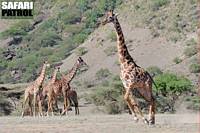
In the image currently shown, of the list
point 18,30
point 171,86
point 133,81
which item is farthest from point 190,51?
point 133,81

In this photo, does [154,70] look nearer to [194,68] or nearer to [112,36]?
[194,68]

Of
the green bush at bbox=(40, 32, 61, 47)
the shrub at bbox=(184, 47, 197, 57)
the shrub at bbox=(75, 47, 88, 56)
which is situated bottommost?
the shrub at bbox=(184, 47, 197, 57)

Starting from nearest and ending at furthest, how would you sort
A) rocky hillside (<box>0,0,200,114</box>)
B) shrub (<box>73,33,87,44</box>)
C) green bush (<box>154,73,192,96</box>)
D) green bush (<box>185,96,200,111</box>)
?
green bush (<box>185,96,200,111</box>) → green bush (<box>154,73,192,96</box>) → rocky hillside (<box>0,0,200,114</box>) → shrub (<box>73,33,87,44</box>)

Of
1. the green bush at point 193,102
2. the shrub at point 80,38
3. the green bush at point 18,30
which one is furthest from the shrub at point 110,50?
the green bush at point 193,102

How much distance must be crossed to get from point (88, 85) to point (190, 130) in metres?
42.1

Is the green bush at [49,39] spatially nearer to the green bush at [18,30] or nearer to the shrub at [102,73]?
the green bush at [18,30]

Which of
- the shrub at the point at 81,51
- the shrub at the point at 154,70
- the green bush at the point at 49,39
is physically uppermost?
the green bush at the point at 49,39

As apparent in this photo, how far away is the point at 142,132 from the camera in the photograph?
1512 cm

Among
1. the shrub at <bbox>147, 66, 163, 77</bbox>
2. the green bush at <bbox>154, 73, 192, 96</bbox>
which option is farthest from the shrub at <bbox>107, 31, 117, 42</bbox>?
the green bush at <bbox>154, 73, 192, 96</bbox>

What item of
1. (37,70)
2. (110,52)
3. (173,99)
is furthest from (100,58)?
(173,99)

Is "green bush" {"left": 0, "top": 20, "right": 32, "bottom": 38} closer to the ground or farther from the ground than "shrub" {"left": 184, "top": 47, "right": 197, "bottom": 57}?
farther from the ground

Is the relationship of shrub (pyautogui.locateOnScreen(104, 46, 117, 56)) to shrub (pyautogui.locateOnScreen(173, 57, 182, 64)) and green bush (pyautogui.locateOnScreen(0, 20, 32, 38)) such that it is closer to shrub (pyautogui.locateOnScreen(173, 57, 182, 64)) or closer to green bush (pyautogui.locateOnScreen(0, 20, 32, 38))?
shrub (pyautogui.locateOnScreen(173, 57, 182, 64))

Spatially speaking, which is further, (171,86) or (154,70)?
(154,70)

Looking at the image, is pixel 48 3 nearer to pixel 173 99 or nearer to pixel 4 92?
pixel 4 92
